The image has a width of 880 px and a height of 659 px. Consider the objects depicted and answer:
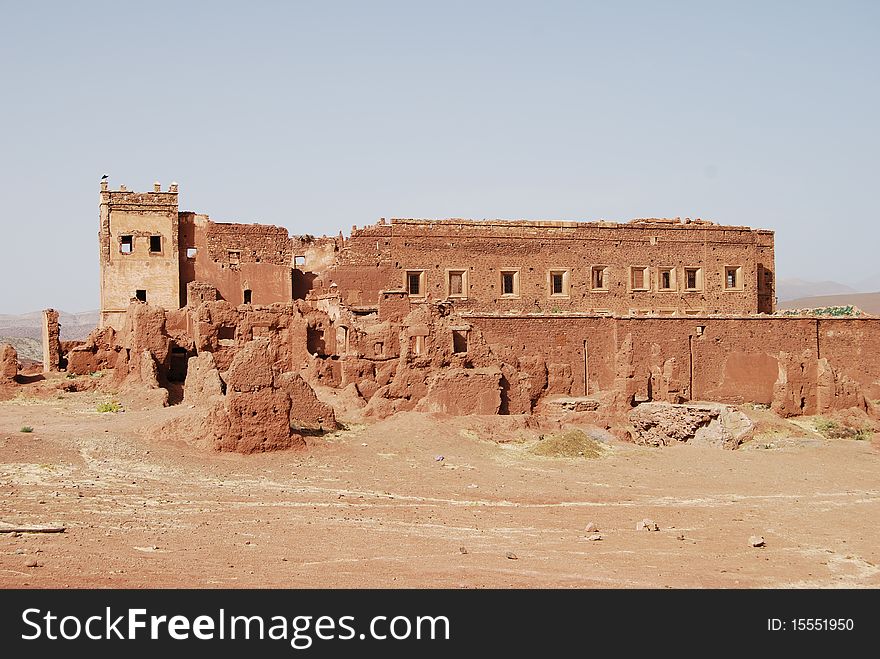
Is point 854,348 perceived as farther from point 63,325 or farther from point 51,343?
point 63,325

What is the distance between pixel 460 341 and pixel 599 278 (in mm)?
11720

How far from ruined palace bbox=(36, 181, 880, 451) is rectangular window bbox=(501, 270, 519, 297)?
2.5 inches

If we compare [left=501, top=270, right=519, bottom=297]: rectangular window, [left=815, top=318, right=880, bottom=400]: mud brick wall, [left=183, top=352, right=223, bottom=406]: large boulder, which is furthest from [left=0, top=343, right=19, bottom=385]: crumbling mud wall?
[left=815, top=318, right=880, bottom=400]: mud brick wall

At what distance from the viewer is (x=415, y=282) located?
34188 millimetres

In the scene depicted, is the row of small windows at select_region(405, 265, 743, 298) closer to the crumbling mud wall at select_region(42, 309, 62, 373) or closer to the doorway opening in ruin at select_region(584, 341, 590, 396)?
the doorway opening in ruin at select_region(584, 341, 590, 396)

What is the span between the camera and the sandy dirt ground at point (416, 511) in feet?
34.7

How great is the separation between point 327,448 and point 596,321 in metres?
11.8

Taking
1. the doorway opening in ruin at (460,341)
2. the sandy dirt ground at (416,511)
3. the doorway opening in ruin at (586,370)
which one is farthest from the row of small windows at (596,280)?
the sandy dirt ground at (416,511)

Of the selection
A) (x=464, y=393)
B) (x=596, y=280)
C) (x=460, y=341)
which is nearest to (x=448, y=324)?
(x=460, y=341)

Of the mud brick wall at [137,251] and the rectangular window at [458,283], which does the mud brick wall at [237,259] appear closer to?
the mud brick wall at [137,251]

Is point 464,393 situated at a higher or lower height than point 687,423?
higher
